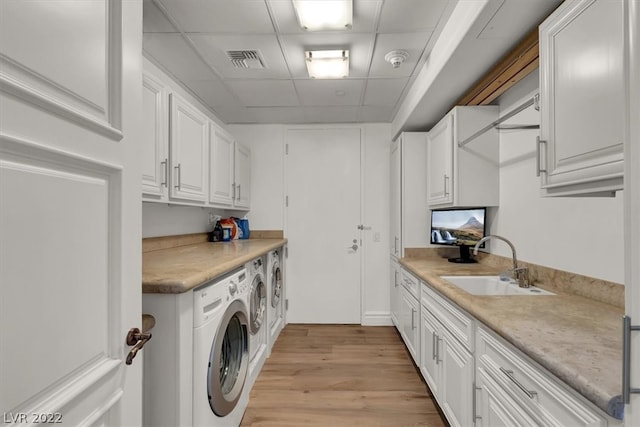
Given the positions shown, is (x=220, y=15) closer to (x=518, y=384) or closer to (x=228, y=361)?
(x=228, y=361)

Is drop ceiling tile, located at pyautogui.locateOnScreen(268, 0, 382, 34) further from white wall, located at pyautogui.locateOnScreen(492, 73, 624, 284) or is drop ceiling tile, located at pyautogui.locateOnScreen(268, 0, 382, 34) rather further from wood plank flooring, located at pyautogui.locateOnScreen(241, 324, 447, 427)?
wood plank flooring, located at pyautogui.locateOnScreen(241, 324, 447, 427)

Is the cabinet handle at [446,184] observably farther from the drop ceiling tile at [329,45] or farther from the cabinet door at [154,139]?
the cabinet door at [154,139]

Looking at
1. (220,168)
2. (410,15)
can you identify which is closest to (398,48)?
(410,15)

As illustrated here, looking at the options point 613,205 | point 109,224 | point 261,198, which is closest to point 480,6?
point 613,205

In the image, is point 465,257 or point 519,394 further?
point 465,257

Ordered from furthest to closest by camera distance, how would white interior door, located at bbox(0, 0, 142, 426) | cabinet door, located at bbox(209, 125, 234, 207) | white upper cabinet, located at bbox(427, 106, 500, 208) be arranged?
cabinet door, located at bbox(209, 125, 234, 207) → white upper cabinet, located at bbox(427, 106, 500, 208) → white interior door, located at bbox(0, 0, 142, 426)

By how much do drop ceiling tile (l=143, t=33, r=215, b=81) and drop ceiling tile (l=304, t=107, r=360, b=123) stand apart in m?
1.20

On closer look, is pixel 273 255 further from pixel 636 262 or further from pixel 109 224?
pixel 636 262

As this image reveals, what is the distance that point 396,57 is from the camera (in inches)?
90.7

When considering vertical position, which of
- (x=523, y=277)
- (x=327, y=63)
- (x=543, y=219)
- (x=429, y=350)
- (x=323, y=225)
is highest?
(x=327, y=63)

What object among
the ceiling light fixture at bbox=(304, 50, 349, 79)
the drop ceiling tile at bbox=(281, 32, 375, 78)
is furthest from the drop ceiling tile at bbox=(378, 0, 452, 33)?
the ceiling light fixture at bbox=(304, 50, 349, 79)

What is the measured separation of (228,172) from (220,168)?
0.69 ft

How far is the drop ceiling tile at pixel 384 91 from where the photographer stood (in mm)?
2773

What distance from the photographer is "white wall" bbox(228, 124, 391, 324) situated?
388 centimetres
